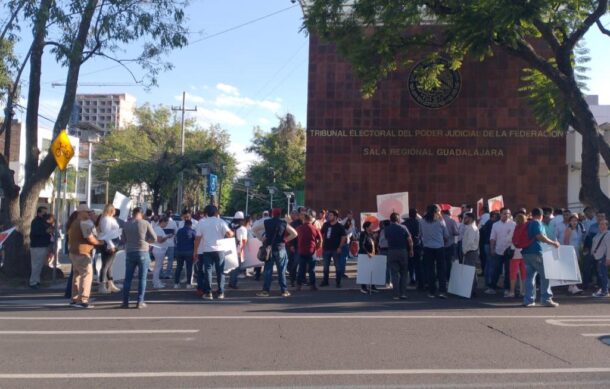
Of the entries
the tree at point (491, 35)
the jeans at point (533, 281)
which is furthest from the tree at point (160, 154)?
the jeans at point (533, 281)

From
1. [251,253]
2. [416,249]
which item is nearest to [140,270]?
[251,253]

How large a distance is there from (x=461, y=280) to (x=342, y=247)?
300 cm

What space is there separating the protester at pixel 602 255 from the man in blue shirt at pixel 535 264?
1.94 meters

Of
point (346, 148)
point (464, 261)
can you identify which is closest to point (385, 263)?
point (464, 261)

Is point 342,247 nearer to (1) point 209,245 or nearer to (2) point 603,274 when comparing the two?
(1) point 209,245

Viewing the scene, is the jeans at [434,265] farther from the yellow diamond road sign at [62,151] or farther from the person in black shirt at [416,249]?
the yellow diamond road sign at [62,151]

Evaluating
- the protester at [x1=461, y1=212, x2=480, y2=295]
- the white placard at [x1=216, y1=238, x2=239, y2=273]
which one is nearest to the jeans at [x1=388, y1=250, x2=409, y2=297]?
the protester at [x1=461, y1=212, x2=480, y2=295]

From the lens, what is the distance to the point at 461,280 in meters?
14.1

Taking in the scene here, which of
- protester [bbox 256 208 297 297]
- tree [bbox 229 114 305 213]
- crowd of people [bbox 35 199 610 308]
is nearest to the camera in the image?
crowd of people [bbox 35 199 610 308]

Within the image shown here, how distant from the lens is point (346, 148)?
2653 centimetres

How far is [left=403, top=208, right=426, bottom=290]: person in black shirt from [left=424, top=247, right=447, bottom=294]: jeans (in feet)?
1.77

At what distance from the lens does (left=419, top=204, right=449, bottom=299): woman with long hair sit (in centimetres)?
1415

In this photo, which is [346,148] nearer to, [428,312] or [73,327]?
[428,312]

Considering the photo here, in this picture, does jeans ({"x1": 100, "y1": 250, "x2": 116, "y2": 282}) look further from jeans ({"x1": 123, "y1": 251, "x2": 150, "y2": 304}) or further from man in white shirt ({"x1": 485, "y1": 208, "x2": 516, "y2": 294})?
man in white shirt ({"x1": 485, "y1": 208, "x2": 516, "y2": 294})
